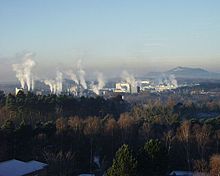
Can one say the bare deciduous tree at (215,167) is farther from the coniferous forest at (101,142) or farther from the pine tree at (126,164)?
the pine tree at (126,164)

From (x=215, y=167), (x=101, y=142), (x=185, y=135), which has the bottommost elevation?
(x=215, y=167)

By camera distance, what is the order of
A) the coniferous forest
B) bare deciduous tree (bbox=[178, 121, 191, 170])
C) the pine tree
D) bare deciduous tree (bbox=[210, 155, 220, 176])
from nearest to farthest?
the pine tree → the coniferous forest → bare deciduous tree (bbox=[210, 155, 220, 176]) → bare deciduous tree (bbox=[178, 121, 191, 170])

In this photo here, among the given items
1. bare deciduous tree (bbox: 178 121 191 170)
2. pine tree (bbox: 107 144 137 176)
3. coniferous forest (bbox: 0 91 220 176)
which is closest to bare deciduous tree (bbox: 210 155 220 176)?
coniferous forest (bbox: 0 91 220 176)

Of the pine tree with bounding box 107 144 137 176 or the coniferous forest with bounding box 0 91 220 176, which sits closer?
the pine tree with bounding box 107 144 137 176

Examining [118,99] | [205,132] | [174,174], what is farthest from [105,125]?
[118,99]

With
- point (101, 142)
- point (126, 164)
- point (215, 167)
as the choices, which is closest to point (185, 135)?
point (101, 142)

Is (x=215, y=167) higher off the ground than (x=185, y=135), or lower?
lower

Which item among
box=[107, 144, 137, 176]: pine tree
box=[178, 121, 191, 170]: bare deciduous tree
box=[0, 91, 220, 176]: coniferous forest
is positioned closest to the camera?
box=[107, 144, 137, 176]: pine tree

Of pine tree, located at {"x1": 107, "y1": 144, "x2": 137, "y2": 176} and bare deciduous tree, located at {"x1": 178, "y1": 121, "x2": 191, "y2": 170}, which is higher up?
pine tree, located at {"x1": 107, "y1": 144, "x2": 137, "y2": 176}

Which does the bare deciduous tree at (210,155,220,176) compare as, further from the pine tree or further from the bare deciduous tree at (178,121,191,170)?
the pine tree

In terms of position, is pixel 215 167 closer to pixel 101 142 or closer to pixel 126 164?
pixel 126 164

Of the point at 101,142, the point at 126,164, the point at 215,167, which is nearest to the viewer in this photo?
the point at 126,164
